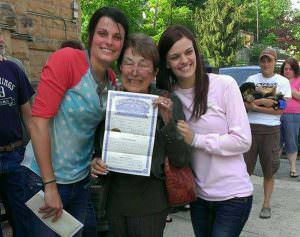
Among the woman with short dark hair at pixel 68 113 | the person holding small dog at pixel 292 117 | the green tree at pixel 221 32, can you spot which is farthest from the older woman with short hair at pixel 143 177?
the green tree at pixel 221 32

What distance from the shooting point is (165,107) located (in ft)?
7.18

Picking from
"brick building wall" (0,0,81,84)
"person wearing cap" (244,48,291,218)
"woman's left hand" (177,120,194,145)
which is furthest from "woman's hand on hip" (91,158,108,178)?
"brick building wall" (0,0,81,84)

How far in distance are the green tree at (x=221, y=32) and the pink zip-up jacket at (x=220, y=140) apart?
3269cm

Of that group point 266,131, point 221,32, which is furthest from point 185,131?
point 221,32

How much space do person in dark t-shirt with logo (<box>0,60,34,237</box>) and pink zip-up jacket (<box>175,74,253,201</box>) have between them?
1384 mm

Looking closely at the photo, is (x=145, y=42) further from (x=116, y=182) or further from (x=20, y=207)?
(x=20, y=207)

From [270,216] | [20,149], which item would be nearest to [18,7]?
[20,149]

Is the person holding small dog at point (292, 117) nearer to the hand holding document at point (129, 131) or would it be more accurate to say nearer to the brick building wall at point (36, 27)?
the brick building wall at point (36, 27)

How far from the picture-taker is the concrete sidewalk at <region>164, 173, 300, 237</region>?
4.76 meters

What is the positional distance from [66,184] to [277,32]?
122 ft

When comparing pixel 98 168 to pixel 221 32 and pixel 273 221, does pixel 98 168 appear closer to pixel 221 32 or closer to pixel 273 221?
pixel 273 221

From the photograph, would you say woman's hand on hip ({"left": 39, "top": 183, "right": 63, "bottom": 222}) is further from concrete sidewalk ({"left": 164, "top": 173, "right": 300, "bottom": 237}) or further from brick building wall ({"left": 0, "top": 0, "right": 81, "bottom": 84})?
brick building wall ({"left": 0, "top": 0, "right": 81, "bottom": 84})

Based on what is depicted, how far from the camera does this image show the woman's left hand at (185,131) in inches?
90.9

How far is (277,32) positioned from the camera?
37219mm
